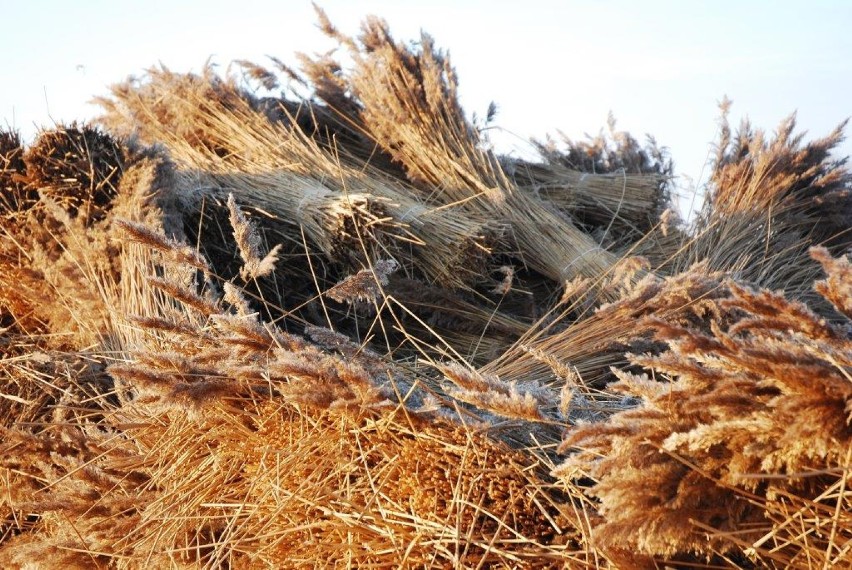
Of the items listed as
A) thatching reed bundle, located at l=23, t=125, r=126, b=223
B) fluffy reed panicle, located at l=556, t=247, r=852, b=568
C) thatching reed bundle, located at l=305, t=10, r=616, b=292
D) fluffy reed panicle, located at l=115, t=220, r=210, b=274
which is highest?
thatching reed bundle, located at l=305, t=10, r=616, b=292

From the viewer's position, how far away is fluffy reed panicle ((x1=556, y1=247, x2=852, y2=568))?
1.07 meters

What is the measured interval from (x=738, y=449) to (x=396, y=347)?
1394mm

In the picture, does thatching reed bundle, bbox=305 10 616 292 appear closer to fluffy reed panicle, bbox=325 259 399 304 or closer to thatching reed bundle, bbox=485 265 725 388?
thatching reed bundle, bbox=485 265 725 388

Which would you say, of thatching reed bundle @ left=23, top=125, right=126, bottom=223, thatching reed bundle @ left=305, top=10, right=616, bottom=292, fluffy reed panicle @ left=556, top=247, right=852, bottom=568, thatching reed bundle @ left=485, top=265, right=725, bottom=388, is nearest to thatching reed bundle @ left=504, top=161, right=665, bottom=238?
thatching reed bundle @ left=305, top=10, right=616, bottom=292

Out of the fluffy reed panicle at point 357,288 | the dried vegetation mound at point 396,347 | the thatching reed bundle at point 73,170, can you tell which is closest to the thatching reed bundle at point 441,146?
the dried vegetation mound at point 396,347

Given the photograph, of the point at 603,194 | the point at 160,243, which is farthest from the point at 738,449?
the point at 603,194

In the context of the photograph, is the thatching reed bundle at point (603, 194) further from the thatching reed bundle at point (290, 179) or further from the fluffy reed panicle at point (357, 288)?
the fluffy reed panicle at point (357, 288)

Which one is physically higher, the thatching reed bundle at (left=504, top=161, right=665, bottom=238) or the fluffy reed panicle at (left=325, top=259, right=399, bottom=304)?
the thatching reed bundle at (left=504, top=161, right=665, bottom=238)

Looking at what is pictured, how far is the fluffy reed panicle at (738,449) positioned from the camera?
107 centimetres

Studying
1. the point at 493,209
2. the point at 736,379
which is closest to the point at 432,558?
the point at 736,379

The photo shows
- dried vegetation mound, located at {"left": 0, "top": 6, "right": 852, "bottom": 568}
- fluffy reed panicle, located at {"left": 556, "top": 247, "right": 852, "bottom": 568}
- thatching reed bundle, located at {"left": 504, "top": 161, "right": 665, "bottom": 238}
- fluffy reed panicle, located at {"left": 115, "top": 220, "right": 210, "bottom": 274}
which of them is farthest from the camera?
thatching reed bundle, located at {"left": 504, "top": 161, "right": 665, "bottom": 238}

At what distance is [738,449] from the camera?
117 cm

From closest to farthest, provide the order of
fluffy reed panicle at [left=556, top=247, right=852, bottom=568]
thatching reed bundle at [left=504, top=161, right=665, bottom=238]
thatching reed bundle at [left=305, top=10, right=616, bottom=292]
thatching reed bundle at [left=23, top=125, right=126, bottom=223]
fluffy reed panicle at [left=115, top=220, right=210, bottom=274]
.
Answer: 1. fluffy reed panicle at [left=556, top=247, right=852, bottom=568]
2. fluffy reed panicle at [left=115, top=220, right=210, bottom=274]
3. thatching reed bundle at [left=23, top=125, right=126, bottom=223]
4. thatching reed bundle at [left=305, top=10, right=616, bottom=292]
5. thatching reed bundle at [left=504, top=161, right=665, bottom=238]

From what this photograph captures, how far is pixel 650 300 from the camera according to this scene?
2105mm
